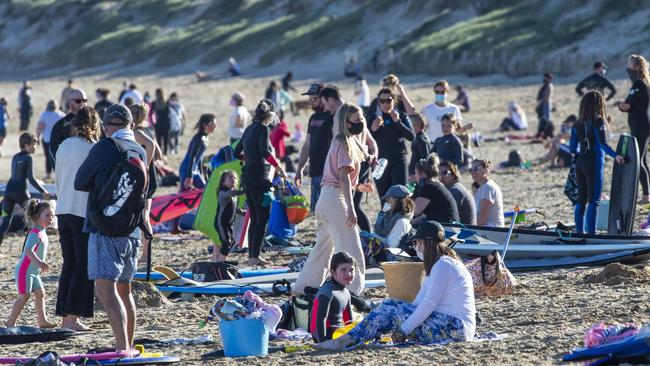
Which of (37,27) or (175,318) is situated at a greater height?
(37,27)

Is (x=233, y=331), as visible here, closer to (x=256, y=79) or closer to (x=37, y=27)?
(x=256, y=79)

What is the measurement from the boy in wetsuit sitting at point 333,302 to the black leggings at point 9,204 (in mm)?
5957

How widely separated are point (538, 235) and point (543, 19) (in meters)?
35.4

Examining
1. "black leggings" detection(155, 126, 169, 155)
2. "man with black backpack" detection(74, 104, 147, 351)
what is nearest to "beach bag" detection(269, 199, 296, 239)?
"man with black backpack" detection(74, 104, 147, 351)

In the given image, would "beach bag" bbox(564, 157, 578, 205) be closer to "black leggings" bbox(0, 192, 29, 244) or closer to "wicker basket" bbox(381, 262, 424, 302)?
"wicker basket" bbox(381, 262, 424, 302)

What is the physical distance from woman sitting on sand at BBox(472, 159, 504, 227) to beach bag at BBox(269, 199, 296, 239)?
1946 mm

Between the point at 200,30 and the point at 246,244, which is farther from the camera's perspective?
the point at 200,30

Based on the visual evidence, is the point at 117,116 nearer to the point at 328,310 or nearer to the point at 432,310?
the point at 328,310

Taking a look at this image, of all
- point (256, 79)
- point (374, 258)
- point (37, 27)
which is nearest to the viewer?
point (374, 258)

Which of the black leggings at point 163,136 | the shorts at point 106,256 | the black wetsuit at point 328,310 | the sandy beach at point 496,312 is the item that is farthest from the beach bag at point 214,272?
the black leggings at point 163,136

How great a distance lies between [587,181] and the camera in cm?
1158

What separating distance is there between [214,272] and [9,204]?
12.3 ft

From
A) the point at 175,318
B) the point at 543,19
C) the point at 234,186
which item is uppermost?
the point at 543,19

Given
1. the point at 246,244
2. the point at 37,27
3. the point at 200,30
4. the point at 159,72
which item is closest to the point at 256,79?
the point at 159,72
